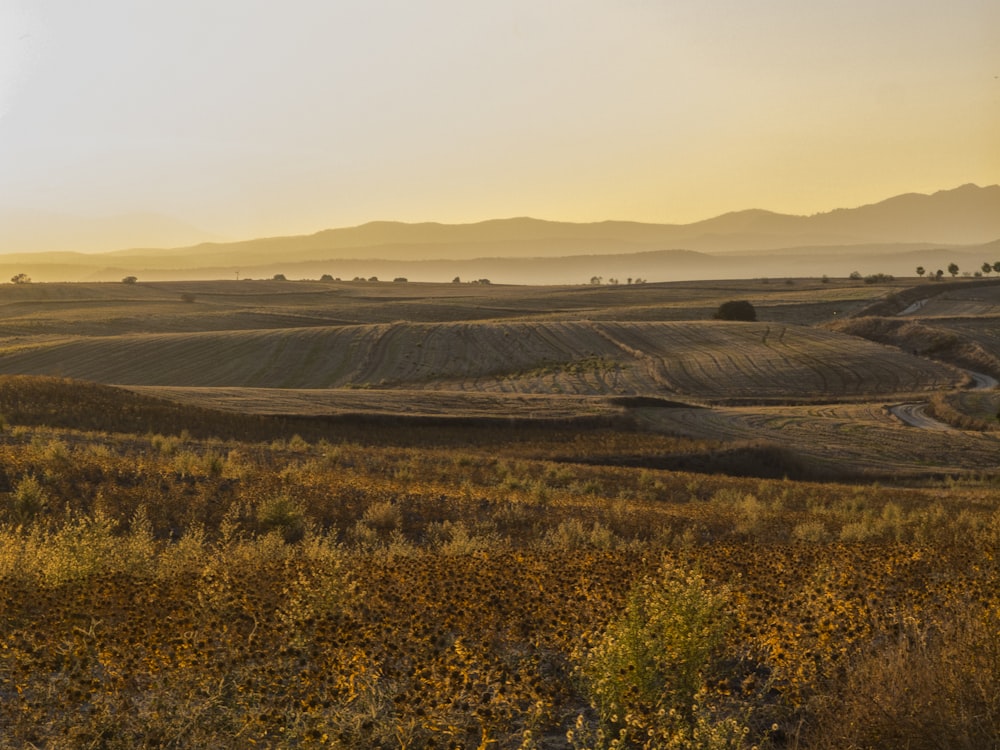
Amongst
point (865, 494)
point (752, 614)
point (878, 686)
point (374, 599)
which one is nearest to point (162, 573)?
point (374, 599)

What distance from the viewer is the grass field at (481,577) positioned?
536cm

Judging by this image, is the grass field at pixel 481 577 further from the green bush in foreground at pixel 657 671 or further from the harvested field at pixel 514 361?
the harvested field at pixel 514 361

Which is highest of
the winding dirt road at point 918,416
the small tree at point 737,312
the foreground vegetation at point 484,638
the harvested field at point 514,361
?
the small tree at point 737,312

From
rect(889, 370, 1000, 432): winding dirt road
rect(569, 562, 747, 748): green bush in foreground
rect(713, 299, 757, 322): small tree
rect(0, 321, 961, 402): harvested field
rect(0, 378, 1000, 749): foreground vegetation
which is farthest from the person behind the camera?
A: rect(713, 299, 757, 322): small tree

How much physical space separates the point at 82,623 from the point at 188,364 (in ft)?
180

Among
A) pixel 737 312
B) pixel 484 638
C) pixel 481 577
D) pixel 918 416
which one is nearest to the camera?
pixel 484 638

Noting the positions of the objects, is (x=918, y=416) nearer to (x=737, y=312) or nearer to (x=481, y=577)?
(x=737, y=312)

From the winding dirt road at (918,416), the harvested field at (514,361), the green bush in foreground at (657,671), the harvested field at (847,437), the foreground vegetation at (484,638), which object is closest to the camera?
the foreground vegetation at (484,638)

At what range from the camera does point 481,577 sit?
323 inches

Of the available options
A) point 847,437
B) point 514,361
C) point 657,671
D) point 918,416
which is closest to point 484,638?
point 657,671

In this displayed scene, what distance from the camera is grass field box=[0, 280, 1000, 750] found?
5.36 meters

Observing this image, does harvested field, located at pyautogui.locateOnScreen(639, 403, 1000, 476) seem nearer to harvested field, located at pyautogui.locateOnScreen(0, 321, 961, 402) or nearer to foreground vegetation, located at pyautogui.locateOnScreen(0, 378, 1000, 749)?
harvested field, located at pyautogui.locateOnScreen(0, 321, 961, 402)

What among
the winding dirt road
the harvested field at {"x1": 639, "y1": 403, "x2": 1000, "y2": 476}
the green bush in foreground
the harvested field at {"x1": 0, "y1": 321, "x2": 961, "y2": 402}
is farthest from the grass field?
the harvested field at {"x1": 0, "y1": 321, "x2": 961, "y2": 402}

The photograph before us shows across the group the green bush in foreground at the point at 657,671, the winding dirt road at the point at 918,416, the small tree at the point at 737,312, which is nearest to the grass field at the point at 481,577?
the green bush in foreground at the point at 657,671
